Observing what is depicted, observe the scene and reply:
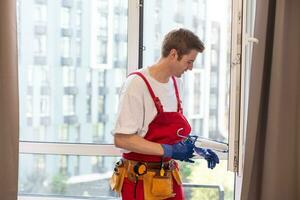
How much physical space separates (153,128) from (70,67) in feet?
3.46

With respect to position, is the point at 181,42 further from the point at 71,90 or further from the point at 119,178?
the point at 71,90

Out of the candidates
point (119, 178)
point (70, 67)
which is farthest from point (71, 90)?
point (119, 178)

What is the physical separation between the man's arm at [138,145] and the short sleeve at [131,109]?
0.03m

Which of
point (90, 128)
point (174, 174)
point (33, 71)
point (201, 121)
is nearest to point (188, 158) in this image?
point (174, 174)

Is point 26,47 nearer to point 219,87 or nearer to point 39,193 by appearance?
point 39,193

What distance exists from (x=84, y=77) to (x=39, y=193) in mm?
839

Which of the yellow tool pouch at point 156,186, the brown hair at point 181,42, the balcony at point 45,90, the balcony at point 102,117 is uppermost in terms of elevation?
the brown hair at point 181,42

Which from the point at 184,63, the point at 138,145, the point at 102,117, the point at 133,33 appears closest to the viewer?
the point at 138,145

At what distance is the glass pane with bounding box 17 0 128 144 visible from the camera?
2857 mm

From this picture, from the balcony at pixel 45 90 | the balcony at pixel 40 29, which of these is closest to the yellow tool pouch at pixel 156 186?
the balcony at pixel 45 90

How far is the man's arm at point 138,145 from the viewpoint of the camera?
1940 millimetres

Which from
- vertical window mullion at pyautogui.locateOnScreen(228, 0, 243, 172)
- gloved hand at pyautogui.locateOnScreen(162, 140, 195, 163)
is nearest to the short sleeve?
gloved hand at pyautogui.locateOnScreen(162, 140, 195, 163)

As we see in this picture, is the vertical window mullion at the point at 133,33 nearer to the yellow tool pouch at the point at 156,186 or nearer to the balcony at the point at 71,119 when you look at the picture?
the balcony at the point at 71,119

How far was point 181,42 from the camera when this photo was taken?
2012 millimetres
